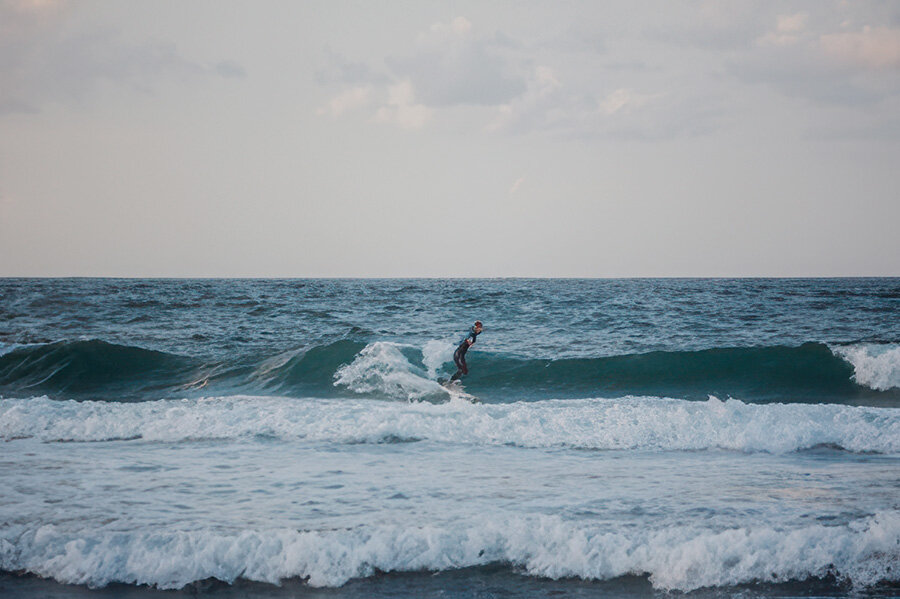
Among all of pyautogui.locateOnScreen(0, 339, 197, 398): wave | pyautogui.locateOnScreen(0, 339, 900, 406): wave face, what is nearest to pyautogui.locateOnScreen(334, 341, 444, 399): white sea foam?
pyautogui.locateOnScreen(0, 339, 900, 406): wave face

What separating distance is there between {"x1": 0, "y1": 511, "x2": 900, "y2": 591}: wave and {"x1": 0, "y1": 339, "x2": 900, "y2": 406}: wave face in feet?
29.5

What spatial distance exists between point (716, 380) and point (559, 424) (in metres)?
8.24

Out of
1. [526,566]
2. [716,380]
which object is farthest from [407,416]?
[716,380]

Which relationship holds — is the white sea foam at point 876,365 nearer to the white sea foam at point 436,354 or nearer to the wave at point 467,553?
the white sea foam at point 436,354

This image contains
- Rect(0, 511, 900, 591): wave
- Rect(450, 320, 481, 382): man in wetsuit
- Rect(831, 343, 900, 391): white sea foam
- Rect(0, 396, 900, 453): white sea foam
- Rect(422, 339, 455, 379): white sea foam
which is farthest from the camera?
Rect(422, 339, 455, 379): white sea foam

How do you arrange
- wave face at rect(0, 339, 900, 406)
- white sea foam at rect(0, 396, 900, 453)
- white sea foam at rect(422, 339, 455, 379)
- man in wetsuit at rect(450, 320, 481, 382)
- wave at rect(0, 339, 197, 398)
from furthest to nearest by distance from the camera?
white sea foam at rect(422, 339, 455, 379) → wave at rect(0, 339, 197, 398) → wave face at rect(0, 339, 900, 406) → man in wetsuit at rect(450, 320, 481, 382) → white sea foam at rect(0, 396, 900, 453)

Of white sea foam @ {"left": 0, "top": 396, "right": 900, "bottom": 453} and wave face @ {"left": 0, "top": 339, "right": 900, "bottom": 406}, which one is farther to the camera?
wave face @ {"left": 0, "top": 339, "right": 900, "bottom": 406}

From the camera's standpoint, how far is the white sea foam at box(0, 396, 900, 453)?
33.1 ft

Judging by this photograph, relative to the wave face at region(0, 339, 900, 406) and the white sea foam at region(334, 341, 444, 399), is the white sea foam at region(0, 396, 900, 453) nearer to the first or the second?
the white sea foam at region(334, 341, 444, 399)

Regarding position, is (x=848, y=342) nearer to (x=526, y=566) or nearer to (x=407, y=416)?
(x=407, y=416)

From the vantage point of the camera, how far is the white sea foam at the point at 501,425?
10.1 m

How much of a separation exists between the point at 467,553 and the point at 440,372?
475 inches

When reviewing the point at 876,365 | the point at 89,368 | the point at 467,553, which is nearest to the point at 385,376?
the point at 89,368

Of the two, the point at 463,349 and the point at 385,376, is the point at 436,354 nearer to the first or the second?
the point at 385,376
